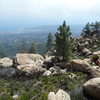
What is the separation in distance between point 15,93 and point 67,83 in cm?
684

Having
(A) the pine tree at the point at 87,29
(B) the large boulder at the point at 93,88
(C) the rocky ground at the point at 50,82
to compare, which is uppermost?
(B) the large boulder at the point at 93,88

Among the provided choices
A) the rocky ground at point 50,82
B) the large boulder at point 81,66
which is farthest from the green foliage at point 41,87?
the large boulder at point 81,66

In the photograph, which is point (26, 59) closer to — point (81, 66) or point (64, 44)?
point (64, 44)

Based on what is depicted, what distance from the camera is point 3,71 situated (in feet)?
125

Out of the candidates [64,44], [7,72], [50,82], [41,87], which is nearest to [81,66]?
[50,82]

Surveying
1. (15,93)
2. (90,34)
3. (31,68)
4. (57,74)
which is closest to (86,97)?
(15,93)

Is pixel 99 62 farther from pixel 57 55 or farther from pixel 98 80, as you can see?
pixel 98 80

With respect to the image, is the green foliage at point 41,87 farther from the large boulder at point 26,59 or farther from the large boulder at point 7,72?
the large boulder at point 26,59

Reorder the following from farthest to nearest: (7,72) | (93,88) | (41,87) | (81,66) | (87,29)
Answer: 1. (87,29)
2. (7,72)
3. (81,66)
4. (41,87)
5. (93,88)

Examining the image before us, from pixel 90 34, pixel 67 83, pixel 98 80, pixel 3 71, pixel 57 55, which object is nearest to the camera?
pixel 98 80

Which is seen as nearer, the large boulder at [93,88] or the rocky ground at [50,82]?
the large boulder at [93,88]

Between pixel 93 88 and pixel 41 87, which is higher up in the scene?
Answer: pixel 93 88

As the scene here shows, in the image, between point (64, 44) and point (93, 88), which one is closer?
point (93, 88)

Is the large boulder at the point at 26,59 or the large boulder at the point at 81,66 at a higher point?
the large boulder at the point at 81,66
